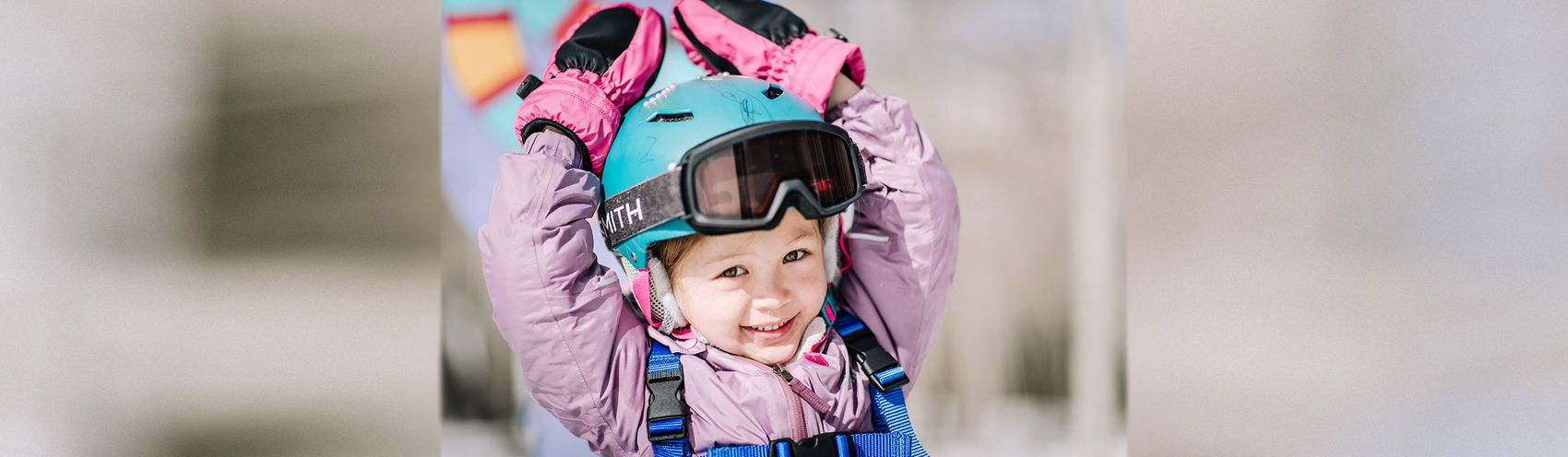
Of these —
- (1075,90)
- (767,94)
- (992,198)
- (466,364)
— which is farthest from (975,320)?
(466,364)

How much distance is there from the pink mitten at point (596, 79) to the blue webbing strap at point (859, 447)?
403mm

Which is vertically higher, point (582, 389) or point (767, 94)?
point (767, 94)

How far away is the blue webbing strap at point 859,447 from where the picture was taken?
3.75 feet

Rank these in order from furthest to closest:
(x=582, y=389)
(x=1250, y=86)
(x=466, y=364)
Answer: (x=1250, y=86), (x=466, y=364), (x=582, y=389)

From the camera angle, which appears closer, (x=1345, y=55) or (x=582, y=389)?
(x=582, y=389)

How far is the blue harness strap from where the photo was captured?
3.76ft

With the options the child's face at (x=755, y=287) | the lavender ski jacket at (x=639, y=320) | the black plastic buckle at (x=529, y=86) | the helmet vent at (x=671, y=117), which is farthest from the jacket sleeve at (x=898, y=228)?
the black plastic buckle at (x=529, y=86)

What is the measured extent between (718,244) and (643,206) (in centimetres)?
10

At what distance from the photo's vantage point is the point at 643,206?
3.70 feet

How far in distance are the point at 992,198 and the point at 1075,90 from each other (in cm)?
25

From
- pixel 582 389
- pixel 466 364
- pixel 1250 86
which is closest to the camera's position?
pixel 582 389

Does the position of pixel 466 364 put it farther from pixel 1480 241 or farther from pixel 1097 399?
pixel 1480 241

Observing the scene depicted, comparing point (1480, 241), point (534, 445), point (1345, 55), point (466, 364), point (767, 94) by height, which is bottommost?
point (534, 445)

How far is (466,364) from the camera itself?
1.58 m
